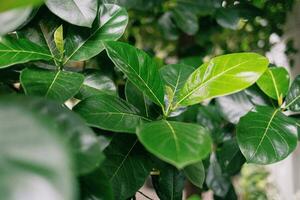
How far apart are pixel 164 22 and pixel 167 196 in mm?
912

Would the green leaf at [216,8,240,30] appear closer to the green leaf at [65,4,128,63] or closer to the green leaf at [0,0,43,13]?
the green leaf at [65,4,128,63]

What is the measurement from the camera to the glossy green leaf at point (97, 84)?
0.70 m

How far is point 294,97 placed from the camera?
807mm

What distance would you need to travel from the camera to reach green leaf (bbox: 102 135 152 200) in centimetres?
61

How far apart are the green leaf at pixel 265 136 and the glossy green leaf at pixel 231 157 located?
238 mm

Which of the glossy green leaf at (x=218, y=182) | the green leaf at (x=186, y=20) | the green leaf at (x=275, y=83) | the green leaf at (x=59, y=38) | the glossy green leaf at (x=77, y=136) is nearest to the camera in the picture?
the glossy green leaf at (x=77, y=136)

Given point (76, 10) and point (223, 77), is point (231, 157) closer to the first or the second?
point (223, 77)

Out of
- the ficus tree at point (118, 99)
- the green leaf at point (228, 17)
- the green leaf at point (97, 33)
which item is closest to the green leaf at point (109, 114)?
the ficus tree at point (118, 99)

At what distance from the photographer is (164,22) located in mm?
1488

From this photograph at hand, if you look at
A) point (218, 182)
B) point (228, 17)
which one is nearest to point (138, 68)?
point (218, 182)

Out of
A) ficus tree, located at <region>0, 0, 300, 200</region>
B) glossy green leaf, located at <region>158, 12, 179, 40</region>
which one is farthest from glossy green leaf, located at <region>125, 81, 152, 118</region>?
glossy green leaf, located at <region>158, 12, 179, 40</region>

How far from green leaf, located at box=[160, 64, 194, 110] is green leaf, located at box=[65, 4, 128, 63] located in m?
0.14

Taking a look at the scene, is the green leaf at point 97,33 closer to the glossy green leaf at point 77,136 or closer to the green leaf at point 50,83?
the green leaf at point 50,83

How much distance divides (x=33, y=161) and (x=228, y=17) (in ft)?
3.51
